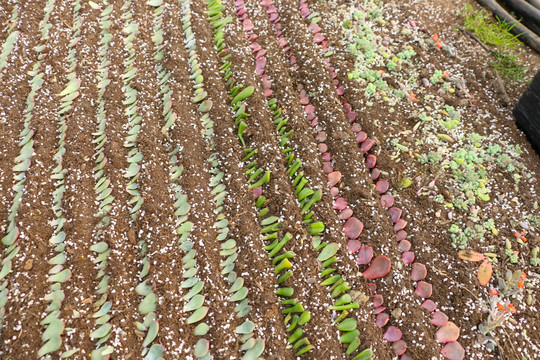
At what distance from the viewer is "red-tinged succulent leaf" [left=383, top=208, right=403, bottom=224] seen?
1.94 meters

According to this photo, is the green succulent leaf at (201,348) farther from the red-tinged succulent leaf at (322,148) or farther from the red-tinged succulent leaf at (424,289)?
the red-tinged succulent leaf at (322,148)

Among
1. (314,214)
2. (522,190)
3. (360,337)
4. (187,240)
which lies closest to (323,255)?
(314,214)

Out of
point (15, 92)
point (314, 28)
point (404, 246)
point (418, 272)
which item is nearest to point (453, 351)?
point (418, 272)

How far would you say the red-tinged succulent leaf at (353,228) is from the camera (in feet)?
6.18

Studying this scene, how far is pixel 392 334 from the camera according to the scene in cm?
168

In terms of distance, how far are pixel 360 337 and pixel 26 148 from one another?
5.92 feet

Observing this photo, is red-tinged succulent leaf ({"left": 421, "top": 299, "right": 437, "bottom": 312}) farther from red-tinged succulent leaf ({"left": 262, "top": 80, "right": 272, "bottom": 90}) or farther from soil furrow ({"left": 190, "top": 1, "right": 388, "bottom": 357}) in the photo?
red-tinged succulent leaf ({"left": 262, "top": 80, "right": 272, "bottom": 90})

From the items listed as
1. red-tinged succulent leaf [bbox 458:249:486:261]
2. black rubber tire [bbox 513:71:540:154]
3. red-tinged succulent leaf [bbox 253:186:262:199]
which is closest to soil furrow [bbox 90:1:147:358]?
red-tinged succulent leaf [bbox 253:186:262:199]

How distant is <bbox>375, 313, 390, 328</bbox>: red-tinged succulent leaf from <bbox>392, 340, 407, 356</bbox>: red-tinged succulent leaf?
0.09 m

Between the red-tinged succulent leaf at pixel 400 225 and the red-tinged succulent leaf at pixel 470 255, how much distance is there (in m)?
0.26

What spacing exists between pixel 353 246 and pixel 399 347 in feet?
1.46

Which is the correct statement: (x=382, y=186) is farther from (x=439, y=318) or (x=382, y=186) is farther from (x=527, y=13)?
(x=527, y=13)

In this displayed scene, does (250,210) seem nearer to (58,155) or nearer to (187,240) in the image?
(187,240)

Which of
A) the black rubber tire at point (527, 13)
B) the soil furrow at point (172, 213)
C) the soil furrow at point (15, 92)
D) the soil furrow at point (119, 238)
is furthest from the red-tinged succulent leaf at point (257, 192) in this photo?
the black rubber tire at point (527, 13)
